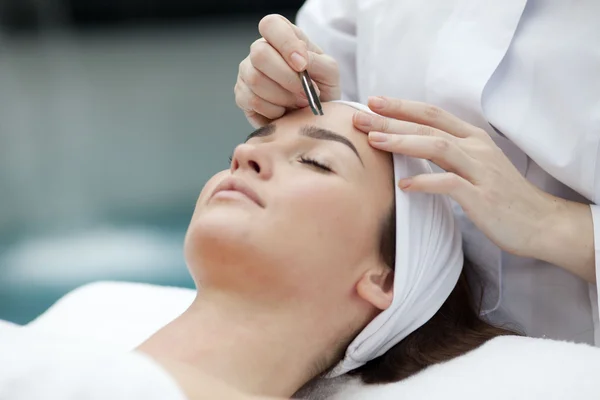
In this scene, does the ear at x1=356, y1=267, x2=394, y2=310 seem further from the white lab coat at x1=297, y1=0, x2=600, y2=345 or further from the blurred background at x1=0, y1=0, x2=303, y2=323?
the blurred background at x1=0, y1=0, x2=303, y2=323

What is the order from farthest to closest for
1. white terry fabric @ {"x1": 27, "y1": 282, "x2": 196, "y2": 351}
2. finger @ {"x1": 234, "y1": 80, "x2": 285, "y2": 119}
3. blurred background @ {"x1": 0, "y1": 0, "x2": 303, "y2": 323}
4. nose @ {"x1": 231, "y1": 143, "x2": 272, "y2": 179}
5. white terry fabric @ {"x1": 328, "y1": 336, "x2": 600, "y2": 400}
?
blurred background @ {"x1": 0, "y1": 0, "x2": 303, "y2": 323} → white terry fabric @ {"x1": 27, "y1": 282, "x2": 196, "y2": 351} → finger @ {"x1": 234, "y1": 80, "x2": 285, "y2": 119} → nose @ {"x1": 231, "y1": 143, "x2": 272, "y2": 179} → white terry fabric @ {"x1": 328, "y1": 336, "x2": 600, "y2": 400}

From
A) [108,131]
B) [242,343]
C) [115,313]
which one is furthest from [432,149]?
[108,131]

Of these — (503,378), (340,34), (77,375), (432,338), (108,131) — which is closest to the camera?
(77,375)

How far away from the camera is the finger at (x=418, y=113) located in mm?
1210

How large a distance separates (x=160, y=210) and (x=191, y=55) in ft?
9.09

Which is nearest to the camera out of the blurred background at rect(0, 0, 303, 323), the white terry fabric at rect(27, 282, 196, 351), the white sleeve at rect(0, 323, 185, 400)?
the white sleeve at rect(0, 323, 185, 400)

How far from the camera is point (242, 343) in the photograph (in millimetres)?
1110

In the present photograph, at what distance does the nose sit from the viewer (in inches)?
46.1

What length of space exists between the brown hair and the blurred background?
1.56 m

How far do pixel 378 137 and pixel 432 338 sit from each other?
390 mm

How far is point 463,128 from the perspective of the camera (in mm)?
1223

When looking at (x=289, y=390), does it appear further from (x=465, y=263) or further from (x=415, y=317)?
(x=465, y=263)

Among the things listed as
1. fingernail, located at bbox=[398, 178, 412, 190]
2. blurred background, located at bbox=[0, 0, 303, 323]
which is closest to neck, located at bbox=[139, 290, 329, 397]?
fingernail, located at bbox=[398, 178, 412, 190]

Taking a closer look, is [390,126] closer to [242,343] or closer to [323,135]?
[323,135]
